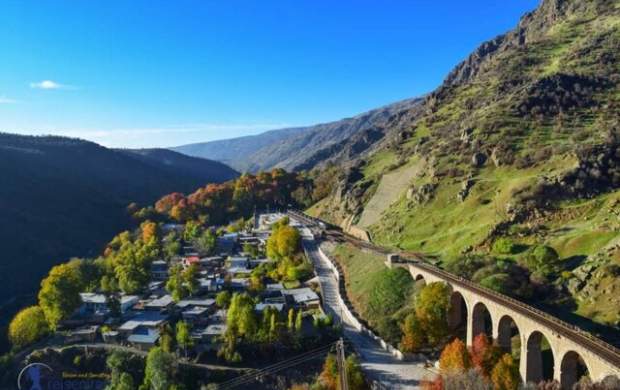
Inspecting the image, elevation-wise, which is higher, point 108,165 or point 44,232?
point 108,165

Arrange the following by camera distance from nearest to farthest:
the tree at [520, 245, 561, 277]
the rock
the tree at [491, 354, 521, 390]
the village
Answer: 1. the tree at [491, 354, 521, 390]
2. the tree at [520, 245, 561, 277]
3. the village
4. the rock

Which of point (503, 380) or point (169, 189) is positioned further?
point (169, 189)

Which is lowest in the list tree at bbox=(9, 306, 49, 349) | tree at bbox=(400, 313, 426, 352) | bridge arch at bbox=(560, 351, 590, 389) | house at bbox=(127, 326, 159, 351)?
tree at bbox=(9, 306, 49, 349)

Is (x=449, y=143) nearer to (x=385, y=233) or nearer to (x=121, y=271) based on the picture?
(x=385, y=233)

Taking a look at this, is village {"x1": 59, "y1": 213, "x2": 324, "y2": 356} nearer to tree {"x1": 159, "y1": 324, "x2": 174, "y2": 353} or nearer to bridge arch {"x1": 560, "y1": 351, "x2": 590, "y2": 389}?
tree {"x1": 159, "y1": 324, "x2": 174, "y2": 353}

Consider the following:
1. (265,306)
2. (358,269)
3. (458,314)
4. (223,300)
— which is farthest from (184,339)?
(458,314)

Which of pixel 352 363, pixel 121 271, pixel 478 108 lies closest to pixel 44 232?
pixel 121 271

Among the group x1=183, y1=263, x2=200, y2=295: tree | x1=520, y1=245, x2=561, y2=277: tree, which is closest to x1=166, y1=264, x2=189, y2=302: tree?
x1=183, y1=263, x2=200, y2=295: tree
